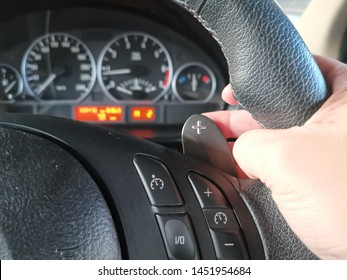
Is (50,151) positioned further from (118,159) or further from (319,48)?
(319,48)

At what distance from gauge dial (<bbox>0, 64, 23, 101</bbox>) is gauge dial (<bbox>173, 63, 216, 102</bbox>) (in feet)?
1.55

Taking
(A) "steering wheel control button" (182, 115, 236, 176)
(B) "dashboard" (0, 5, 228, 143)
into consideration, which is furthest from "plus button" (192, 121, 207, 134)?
(B) "dashboard" (0, 5, 228, 143)

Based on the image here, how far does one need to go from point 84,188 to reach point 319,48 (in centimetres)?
64

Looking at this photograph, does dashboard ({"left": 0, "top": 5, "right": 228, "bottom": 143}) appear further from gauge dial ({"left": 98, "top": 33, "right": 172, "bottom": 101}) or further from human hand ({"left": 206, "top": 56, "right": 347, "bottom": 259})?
human hand ({"left": 206, "top": 56, "right": 347, "bottom": 259})

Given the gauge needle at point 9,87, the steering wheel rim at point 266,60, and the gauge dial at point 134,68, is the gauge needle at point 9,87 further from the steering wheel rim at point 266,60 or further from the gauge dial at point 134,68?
the steering wheel rim at point 266,60

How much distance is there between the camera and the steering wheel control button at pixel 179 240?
0.52m

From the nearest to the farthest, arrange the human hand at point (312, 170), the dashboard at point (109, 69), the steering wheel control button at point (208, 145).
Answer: the human hand at point (312, 170) < the steering wheel control button at point (208, 145) < the dashboard at point (109, 69)

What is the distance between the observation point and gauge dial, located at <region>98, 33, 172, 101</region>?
153 cm

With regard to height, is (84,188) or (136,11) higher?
(136,11)

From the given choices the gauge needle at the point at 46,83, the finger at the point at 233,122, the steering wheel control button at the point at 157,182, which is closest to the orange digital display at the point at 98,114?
the gauge needle at the point at 46,83

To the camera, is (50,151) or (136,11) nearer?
(50,151)

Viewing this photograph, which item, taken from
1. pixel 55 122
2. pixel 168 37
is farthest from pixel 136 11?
pixel 55 122

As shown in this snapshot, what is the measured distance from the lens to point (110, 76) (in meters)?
1.54

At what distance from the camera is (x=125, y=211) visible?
53 centimetres
